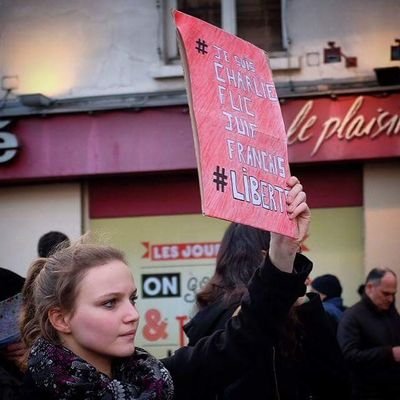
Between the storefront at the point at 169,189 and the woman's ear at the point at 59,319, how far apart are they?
25.4ft

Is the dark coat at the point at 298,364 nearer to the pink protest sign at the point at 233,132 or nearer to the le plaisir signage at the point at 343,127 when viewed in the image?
the pink protest sign at the point at 233,132

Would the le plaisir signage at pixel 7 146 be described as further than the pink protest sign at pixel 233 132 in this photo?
Yes

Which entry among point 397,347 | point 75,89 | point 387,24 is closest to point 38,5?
point 75,89

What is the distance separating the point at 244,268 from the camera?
143 inches

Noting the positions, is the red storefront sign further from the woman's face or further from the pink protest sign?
the woman's face

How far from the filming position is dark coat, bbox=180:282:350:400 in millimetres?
3398

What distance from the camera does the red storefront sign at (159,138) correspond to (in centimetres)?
992

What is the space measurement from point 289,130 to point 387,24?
157 centimetres

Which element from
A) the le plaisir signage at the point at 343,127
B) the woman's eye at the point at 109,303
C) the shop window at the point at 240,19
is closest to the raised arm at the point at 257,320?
the woman's eye at the point at 109,303

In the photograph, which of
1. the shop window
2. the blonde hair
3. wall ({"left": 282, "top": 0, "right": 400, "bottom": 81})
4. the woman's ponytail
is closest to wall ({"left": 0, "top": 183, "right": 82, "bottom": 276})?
the shop window

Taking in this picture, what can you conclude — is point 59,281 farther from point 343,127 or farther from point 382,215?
point 382,215

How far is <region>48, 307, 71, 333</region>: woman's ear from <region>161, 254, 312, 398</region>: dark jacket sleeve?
19.0 inches

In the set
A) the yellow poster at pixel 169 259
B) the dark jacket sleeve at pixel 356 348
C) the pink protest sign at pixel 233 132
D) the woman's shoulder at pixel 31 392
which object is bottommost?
the woman's shoulder at pixel 31 392

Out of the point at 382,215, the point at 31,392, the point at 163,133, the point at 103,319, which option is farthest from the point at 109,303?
the point at 163,133
